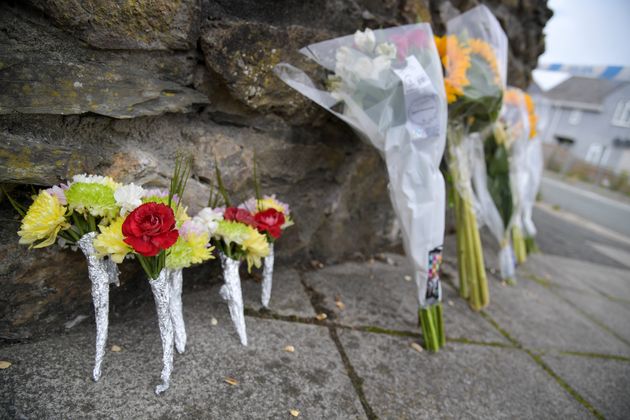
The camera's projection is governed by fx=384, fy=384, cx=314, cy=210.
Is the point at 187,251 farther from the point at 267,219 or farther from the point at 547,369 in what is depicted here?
the point at 547,369

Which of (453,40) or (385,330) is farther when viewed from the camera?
(453,40)

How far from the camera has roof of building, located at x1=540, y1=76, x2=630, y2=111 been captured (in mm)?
25056

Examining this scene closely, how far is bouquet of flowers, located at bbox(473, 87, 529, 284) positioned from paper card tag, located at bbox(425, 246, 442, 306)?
2.78 feet

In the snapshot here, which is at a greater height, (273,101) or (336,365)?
(273,101)

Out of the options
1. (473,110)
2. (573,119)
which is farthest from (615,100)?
(473,110)

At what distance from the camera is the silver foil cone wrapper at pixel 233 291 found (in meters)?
1.52

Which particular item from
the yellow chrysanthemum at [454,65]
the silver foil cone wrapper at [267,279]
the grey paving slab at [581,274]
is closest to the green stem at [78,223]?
the silver foil cone wrapper at [267,279]

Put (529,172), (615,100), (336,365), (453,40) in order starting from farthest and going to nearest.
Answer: (615,100)
(529,172)
(453,40)
(336,365)

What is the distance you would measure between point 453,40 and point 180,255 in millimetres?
1765

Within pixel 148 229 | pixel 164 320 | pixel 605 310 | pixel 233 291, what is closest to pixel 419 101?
pixel 233 291

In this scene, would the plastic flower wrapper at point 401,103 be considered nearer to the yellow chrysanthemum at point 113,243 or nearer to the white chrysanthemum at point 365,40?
the white chrysanthemum at point 365,40

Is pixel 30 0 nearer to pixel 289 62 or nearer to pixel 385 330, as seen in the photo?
pixel 289 62

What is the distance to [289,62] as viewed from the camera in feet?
5.83

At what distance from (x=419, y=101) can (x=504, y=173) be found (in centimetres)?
144
